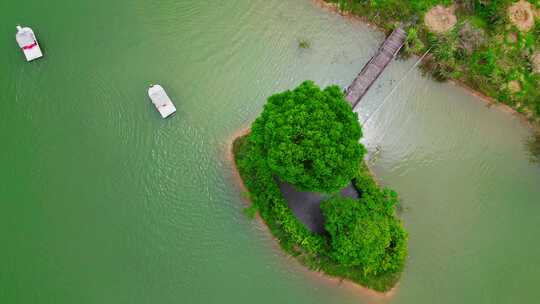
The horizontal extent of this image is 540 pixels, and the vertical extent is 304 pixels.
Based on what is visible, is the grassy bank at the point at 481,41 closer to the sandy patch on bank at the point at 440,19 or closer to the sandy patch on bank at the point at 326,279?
the sandy patch on bank at the point at 440,19

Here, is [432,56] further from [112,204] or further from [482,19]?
[112,204]

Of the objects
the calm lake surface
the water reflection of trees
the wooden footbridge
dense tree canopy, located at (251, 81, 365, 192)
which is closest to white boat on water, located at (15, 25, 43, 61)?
the calm lake surface

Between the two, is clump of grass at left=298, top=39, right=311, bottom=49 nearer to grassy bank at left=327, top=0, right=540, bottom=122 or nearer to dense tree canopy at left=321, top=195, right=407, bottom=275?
grassy bank at left=327, top=0, right=540, bottom=122

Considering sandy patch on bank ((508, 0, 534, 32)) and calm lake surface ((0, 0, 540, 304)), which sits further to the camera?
sandy patch on bank ((508, 0, 534, 32))

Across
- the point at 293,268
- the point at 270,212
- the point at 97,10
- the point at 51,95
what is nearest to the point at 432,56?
the point at 270,212

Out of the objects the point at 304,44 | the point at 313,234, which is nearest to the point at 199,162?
the point at 313,234

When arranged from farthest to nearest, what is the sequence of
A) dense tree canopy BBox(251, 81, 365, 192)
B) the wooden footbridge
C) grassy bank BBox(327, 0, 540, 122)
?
grassy bank BBox(327, 0, 540, 122), the wooden footbridge, dense tree canopy BBox(251, 81, 365, 192)

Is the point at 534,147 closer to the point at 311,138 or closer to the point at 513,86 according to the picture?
the point at 513,86

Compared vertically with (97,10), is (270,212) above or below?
below
